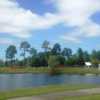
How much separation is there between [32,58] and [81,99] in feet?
463

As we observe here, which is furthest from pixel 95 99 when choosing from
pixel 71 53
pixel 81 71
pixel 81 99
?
pixel 71 53

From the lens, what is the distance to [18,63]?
177750 mm

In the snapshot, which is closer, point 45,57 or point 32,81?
point 32,81

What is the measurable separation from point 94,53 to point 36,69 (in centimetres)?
4601

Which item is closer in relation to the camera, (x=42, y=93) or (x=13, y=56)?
(x=42, y=93)

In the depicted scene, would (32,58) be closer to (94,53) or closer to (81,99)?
(94,53)

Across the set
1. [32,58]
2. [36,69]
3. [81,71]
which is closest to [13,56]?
[32,58]

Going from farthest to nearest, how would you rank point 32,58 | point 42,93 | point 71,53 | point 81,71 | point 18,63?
point 71,53, point 18,63, point 32,58, point 81,71, point 42,93

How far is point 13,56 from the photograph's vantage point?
586 feet

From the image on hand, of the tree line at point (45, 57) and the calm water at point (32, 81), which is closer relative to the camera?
the calm water at point (32, 81)

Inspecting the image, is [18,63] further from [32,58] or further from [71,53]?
[71,53]

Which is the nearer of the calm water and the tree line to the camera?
the calm water

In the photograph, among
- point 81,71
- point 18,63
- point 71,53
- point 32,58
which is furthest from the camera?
point 71,53

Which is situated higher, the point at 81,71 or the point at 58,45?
the point at 58,45
